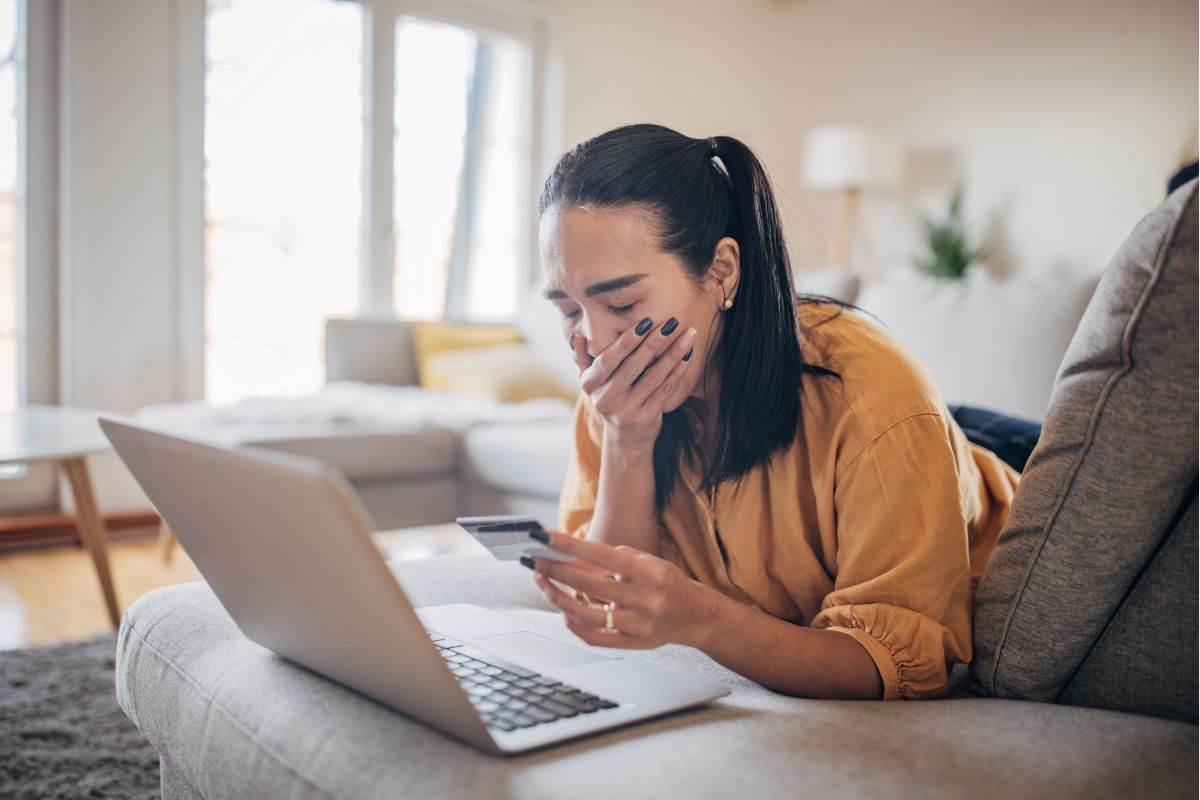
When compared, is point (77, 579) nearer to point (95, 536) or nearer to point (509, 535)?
point (95, 536)

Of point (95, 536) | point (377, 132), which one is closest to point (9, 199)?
point (377, 132)

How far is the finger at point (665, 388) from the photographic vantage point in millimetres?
1089

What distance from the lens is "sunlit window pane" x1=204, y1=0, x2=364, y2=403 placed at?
13.0 ft

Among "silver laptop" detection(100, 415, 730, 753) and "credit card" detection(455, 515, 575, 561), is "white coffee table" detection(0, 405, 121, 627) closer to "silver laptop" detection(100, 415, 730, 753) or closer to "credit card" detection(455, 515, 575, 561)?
"silver laptop" detection(100, 415, 730, 753)

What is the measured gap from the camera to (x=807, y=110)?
5723 mm

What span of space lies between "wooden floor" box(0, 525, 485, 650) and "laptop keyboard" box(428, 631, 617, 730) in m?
1.25

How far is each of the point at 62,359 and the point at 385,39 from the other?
1.84 metres

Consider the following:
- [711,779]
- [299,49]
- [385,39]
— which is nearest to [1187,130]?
[385,39]

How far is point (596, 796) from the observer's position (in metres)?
0.64

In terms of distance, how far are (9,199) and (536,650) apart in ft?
11.4

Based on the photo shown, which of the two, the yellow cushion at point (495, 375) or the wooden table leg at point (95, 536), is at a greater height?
the yellow cushion at point (495, 375)

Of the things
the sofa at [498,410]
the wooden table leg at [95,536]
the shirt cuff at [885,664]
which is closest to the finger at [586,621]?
the shirt cuff at [885,664]

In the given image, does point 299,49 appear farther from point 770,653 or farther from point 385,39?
point 770,653

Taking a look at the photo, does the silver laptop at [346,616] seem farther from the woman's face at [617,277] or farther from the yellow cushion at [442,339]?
the yellow cushion at [442,339]
